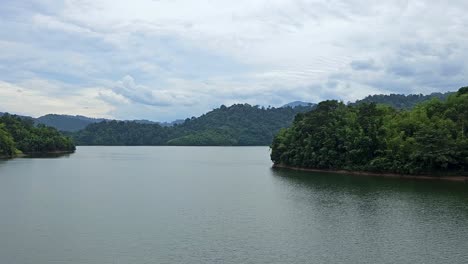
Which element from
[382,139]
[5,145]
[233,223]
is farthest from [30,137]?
[233,223]

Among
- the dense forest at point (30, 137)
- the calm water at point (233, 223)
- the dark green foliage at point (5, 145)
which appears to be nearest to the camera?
the calm water at point (233, 223)

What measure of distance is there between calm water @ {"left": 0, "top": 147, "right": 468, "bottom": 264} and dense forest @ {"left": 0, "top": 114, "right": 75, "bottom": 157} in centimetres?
8003

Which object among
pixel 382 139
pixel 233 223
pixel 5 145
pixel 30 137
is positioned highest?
pixel 382 139

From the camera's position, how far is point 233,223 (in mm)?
33000

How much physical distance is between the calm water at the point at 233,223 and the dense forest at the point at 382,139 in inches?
303

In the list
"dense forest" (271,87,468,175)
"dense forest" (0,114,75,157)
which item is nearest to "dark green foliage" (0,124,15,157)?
"dense forest" (0,114,75,157)

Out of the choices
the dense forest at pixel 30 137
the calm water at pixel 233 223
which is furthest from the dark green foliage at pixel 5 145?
the calm water at pixel 233 223

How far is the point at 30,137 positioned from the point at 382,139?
102m

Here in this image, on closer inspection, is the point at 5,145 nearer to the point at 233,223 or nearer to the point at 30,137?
the point at 30,137

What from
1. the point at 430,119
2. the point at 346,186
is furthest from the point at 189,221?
the point at 430,119

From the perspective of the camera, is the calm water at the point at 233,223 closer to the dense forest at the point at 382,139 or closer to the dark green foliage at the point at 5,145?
the dense forest at the point at 382,139

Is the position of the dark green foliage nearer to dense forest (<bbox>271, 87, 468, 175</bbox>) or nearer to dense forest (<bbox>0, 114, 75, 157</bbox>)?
dense forest (<bbox>0, 114, 75, 157</bbox>)

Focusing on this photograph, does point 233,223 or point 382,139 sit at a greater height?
point 382,139

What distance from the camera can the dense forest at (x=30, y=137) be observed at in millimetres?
130075
